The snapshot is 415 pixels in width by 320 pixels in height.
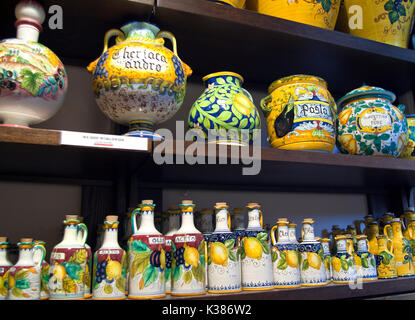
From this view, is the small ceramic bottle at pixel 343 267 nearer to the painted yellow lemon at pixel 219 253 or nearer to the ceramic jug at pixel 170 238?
the painted yellow lemon at pixel 219 253

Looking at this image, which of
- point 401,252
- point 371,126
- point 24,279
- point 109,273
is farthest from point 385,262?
point 24,279

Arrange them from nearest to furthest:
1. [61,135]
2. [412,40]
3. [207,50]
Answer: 1. [61,135]
2. [207,50]
3. [412,40]

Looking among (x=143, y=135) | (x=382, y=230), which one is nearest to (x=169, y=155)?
(x=143, y=135)

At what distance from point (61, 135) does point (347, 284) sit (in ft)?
2.58

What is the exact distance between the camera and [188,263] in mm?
799

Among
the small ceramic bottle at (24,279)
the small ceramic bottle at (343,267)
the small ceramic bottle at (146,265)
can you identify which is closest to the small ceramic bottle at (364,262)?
the small ceramic bottle at (343,267)

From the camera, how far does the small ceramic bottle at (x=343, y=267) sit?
38.4 inches

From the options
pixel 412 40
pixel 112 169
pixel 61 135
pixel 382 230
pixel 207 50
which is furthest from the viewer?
pixel 412 40

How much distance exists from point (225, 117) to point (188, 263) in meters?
0.37

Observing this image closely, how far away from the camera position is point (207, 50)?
1.13 metres

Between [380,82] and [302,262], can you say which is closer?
[302,262]

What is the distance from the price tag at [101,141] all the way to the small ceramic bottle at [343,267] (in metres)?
0.63

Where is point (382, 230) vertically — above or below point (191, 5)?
below

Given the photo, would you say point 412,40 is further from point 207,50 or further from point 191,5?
point 191,5
